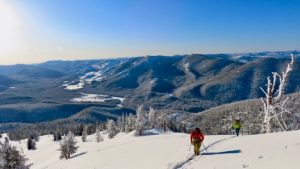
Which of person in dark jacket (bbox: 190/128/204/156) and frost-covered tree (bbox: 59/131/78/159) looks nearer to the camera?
person in dark jacket (bbox: 190/128/204/156)

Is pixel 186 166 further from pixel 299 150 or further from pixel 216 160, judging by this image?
pixel 299 150

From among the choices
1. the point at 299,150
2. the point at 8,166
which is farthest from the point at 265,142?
the point at 8,166

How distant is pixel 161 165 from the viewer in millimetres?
31406

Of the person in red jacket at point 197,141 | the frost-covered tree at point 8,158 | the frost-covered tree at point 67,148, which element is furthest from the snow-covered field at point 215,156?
the frost-covered tree at point 67,148

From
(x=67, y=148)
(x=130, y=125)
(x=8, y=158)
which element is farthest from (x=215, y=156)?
(x=130, y=125)

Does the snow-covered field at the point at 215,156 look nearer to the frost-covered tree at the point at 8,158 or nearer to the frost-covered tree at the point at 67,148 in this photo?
the frost-covered tree at the point at 8,158

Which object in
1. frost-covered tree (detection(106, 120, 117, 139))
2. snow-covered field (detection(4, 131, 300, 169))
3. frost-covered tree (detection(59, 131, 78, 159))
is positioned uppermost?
snow-covered field (detection(4, 131, 300, 169))

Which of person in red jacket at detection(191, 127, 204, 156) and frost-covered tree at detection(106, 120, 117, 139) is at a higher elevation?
person in red jacket at detection(191, 127, 204, 156)

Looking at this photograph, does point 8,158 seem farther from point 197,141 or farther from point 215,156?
point 215,156

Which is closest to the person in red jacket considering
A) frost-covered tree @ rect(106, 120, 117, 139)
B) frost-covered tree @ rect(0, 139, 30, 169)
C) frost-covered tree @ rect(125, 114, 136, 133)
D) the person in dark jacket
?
the person in dark jacket

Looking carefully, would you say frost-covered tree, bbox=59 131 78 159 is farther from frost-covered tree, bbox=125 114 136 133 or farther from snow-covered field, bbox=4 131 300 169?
frost-covered tree, bbox=125 114 136 133

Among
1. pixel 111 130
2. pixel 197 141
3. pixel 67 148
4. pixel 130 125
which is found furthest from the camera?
pixel 111 130

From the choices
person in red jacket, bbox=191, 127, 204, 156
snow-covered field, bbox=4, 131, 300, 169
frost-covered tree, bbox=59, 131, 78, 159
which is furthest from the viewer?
frost-covered tree, bbox=59, 131, 78, 159

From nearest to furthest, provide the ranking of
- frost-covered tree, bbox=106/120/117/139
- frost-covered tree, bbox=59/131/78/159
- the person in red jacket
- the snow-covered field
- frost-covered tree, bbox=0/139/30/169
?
the snow-covered field
the person in red jacket
frost-covered tree, bbox=0/139/30/169
frost-covered tree, bbox=59/131/78/159
frost-covered tree, bbox=106/120/117/139
